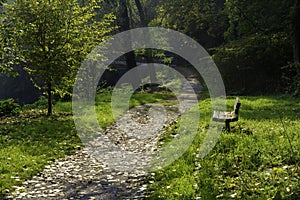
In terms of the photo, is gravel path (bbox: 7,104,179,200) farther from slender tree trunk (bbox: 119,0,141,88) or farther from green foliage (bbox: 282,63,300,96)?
slender tree trunk (bbox: 119,0,141,88)

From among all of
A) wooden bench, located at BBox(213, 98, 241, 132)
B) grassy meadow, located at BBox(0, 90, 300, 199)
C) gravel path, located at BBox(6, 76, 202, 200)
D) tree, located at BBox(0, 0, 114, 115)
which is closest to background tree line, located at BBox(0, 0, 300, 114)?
tree, located at BBox(0, 0, 114, 115)

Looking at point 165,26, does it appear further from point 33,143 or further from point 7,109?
point 33,143

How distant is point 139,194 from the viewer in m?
6.23

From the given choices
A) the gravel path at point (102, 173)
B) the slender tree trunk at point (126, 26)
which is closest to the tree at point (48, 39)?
the gravel path at point (102, 173)

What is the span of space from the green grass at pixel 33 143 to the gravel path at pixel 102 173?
0.27 metres

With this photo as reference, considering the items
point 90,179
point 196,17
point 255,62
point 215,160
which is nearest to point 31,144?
point 90,179

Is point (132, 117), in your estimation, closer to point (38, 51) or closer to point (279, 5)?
point (38, 51)

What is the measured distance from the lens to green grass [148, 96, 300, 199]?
5367mm

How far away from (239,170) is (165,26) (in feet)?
108

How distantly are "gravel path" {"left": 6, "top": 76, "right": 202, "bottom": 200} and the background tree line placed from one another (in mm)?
3967

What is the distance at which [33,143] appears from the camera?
10.1m

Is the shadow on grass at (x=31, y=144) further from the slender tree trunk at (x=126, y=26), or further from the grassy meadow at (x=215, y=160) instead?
the slender tree trunk at (x=126, y=26)

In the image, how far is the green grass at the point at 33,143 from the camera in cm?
758

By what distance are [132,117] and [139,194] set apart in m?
8.85
